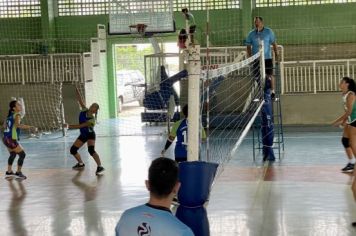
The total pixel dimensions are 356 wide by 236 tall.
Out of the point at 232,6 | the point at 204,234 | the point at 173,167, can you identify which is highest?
the point at 232,6

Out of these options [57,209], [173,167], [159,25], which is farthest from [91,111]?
[173,167]

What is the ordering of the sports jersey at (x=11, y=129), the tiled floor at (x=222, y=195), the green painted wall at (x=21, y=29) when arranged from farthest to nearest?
the green painted wall at (x=21, y=29), the sports jersey at (x=11, y=129), the tiled floor at (x=222, y=195)

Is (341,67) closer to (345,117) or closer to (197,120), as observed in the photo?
(345,117)

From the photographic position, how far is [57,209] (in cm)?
908

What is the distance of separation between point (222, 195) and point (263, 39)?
4.53 metres

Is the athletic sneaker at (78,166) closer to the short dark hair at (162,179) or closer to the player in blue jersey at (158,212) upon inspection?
the player in blue jersey at (158,212)

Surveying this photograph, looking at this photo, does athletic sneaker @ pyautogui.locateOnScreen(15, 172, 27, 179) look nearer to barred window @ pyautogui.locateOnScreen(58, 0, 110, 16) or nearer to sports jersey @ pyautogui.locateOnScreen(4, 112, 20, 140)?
sports jersey @ pyautogui.locateOnScreen(4, 112, 20, 140)

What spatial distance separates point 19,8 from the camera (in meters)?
23.3

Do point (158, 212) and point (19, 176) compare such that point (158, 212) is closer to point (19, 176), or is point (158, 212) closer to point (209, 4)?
point (19, 176)

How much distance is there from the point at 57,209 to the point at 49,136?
10541 mm

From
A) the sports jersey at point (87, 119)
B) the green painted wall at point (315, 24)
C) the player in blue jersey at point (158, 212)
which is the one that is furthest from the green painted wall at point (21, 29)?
the player in blue jersey at point (158, 212)

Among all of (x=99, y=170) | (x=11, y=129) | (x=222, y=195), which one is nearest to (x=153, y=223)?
(x=222, y=195)

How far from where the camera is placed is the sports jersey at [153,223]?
3264mm

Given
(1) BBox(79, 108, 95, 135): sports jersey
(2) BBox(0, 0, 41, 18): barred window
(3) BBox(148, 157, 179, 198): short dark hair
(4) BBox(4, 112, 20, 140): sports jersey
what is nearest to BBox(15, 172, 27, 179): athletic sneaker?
(4) BBox(4, 112, 20, 140): sports jersey
